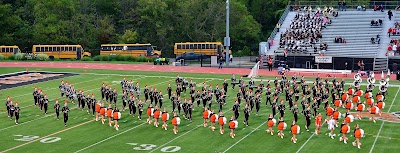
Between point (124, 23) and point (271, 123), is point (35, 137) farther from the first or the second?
point (124, 23)

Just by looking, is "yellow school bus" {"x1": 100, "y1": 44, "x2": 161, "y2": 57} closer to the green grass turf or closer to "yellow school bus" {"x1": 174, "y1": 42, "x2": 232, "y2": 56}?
"yellow school bus" {"x1": 174, "y1": 42, "x2": 232, "y2": 56}

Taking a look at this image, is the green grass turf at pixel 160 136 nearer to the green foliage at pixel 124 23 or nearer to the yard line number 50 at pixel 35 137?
the yard line number 50 at pixel 35 137

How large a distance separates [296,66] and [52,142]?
31.9 meters

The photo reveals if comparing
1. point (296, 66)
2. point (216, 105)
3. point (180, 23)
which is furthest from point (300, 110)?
point (180, 23)

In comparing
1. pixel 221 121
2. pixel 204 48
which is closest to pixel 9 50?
pixel 204 48

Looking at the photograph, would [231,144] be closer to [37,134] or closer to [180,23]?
[37,134]

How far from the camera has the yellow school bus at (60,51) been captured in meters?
65.1

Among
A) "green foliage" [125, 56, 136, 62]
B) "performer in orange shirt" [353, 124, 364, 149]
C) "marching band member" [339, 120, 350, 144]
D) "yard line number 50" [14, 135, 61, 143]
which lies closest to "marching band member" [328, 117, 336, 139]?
"marching band member" [339, 120, 350, 144]

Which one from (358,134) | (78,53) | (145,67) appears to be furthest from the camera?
(78,53)

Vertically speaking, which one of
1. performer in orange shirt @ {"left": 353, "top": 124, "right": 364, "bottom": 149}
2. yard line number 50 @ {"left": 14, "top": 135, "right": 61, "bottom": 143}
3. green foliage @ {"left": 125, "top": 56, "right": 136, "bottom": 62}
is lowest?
yard line number 50 @ {"left": 14, "top": 135, "right": 61, "bottom": 143}

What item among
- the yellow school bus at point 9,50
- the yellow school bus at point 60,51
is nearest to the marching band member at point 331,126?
the yellow school bus at point 60,51

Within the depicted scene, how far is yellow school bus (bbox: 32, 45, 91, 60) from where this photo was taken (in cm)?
6512

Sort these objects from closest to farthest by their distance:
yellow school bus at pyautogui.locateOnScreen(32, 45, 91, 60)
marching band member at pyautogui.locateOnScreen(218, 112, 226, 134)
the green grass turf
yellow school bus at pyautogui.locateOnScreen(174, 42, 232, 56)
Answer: the green grass turf, marching band member at pyautogui.locateOnScreen(218, 112, 226, 134), yellow school bus at pyautogui.locateOnScreen(174, 42, 232, 56), yellow school bus at pyautogui.locateOnScreen(32, 45, 91, 60)

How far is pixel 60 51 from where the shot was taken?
2566 inches
